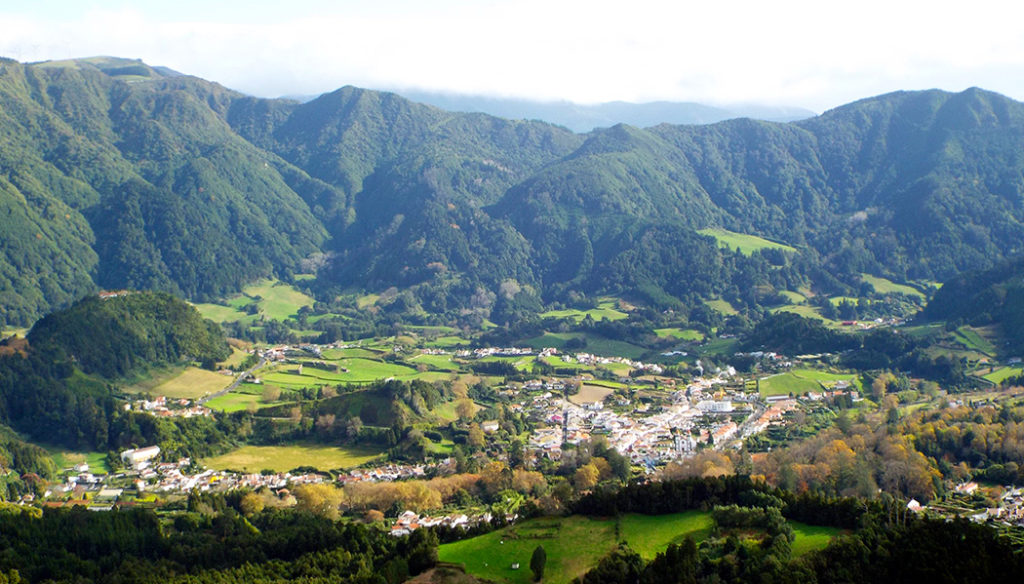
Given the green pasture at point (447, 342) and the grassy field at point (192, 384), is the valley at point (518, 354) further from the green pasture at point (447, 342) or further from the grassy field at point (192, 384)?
the green pasture at point (447, 342)

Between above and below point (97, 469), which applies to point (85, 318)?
above

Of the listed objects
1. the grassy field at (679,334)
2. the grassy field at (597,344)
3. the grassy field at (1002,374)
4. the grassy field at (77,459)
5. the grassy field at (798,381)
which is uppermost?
the grassy field at (1002,374)

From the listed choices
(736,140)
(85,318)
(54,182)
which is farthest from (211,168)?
(736,140)

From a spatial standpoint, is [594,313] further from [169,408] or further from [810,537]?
[810,537]

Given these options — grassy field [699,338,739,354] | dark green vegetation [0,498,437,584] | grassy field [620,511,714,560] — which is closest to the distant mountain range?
grassy field [699,338,739,354]

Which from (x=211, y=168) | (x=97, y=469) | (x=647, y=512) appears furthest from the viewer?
(x=211, y=168)

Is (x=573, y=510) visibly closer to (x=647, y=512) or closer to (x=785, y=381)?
(x=647, y=512)

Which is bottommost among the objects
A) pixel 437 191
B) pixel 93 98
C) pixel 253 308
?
pixel 253 308

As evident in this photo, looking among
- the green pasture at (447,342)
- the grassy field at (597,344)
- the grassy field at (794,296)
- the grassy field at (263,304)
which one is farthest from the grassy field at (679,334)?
the grassy field at (263,304)
